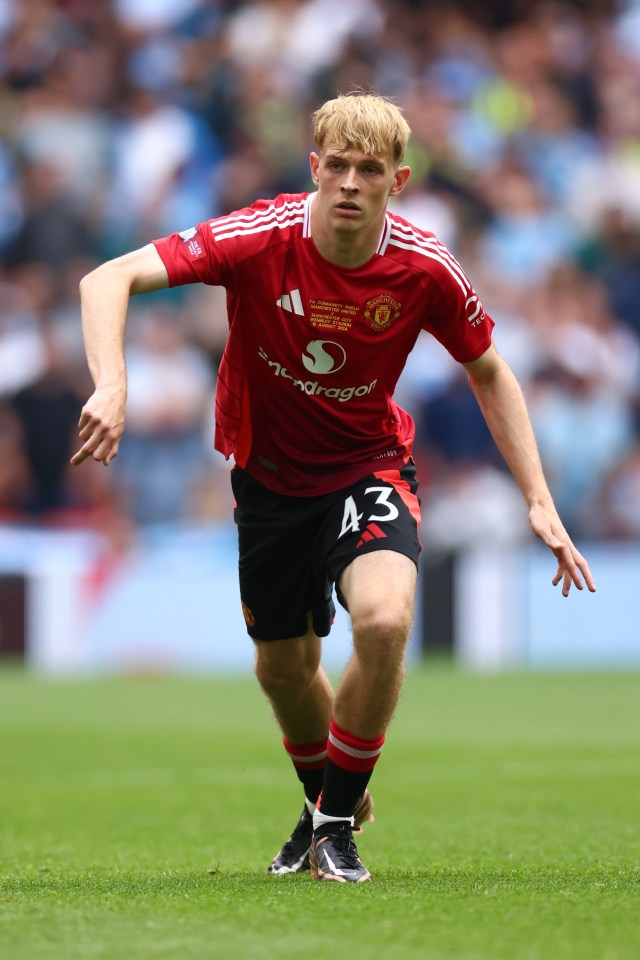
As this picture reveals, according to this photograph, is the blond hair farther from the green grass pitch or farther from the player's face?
the green grass pitch

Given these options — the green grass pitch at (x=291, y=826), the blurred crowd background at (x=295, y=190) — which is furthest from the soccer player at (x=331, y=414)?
the blurred crowd background at (x=295, y=190)

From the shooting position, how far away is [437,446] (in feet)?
53.9

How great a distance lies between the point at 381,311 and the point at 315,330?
213 mm

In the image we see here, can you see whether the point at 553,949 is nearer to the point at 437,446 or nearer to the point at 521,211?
the point at 437,446

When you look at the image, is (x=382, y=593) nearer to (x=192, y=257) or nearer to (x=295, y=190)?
(x=192, y=257)

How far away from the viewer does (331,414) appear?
16.6 feet

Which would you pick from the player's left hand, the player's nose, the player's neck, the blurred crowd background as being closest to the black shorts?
the player's left hand

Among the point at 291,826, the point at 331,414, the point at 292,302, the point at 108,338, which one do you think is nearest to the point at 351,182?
the point at 292,302

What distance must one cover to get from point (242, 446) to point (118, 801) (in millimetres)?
2658

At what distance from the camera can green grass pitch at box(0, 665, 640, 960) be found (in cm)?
355

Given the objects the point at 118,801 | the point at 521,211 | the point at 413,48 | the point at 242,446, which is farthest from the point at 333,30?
the point at 242,446

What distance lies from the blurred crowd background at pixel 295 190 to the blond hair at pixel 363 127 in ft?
35.2

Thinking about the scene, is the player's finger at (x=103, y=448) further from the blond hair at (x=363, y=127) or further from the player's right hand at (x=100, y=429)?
the blond hair at (x=363, y=127)

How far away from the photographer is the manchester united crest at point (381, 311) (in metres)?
4.95
